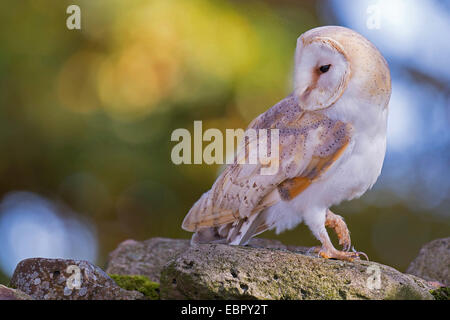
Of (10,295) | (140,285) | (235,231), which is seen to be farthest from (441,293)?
(10,295)

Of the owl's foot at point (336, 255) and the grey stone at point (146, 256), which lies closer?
the owl's foot at point (336, 255)

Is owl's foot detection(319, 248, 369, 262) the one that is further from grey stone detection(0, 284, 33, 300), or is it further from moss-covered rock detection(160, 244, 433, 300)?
grey stone detection(0, 284, 33, 300)

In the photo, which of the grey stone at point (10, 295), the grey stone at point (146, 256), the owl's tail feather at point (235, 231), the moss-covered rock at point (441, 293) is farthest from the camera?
the grey stone at point (146, 256)

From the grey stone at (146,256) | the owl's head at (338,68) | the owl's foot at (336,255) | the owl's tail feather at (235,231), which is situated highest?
the owl's head at (338,68)

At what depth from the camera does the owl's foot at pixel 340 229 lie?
1.81 meters

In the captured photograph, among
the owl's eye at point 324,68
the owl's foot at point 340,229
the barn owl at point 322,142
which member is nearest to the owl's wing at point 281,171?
the barn owl at point 322,142

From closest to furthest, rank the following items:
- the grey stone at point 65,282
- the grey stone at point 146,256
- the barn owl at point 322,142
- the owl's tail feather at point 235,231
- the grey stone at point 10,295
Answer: the grey stone at point 10,295
the grey stone at point 65,282
the barn owl at point 322,142
the owl's tail feather at point 235,231
the grey stone at point 146,256

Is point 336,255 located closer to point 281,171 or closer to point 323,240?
point 323,240

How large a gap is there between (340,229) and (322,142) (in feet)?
1.14

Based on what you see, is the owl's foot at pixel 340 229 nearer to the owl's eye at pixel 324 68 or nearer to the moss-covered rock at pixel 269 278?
the moss-covered rock at pixel 269 278

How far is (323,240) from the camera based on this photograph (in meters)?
1.66

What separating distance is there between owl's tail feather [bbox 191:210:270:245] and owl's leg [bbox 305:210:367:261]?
16 centimetres

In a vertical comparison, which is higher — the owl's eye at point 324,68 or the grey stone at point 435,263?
the owl's eye at point 324,68

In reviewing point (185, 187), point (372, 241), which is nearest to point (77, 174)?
point (185, 187)
